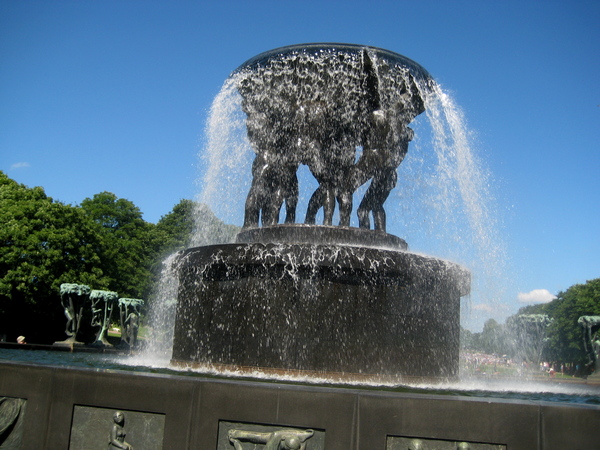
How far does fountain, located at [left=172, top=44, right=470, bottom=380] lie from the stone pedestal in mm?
15

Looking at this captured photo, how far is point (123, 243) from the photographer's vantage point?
44.3 m

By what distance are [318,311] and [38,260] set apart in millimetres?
28915

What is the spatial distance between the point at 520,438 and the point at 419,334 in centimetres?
426

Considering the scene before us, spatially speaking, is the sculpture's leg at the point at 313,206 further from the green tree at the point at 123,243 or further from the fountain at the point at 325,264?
the green tree at the point at 123,243

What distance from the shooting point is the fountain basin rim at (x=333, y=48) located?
11219 millimetres

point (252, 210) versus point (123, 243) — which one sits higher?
point (123, 243)

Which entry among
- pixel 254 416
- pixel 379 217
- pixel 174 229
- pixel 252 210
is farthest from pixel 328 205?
pixel 174 229

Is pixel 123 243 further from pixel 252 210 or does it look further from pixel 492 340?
pixel 252 210

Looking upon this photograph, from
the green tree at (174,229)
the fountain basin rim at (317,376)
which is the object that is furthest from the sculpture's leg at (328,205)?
the green tree at (174,229)

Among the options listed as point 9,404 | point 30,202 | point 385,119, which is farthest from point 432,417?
point 30,202

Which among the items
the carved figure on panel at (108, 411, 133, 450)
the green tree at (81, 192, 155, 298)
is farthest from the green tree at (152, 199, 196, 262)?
the carved figure on panel at (108, 411, 133, 450)

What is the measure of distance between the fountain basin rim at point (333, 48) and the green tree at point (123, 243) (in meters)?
29.6

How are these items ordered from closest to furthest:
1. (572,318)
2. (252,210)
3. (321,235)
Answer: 1. (321,235)
2. (252,210)
3. (572,318)

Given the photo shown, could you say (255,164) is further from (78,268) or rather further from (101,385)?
(78,268)
